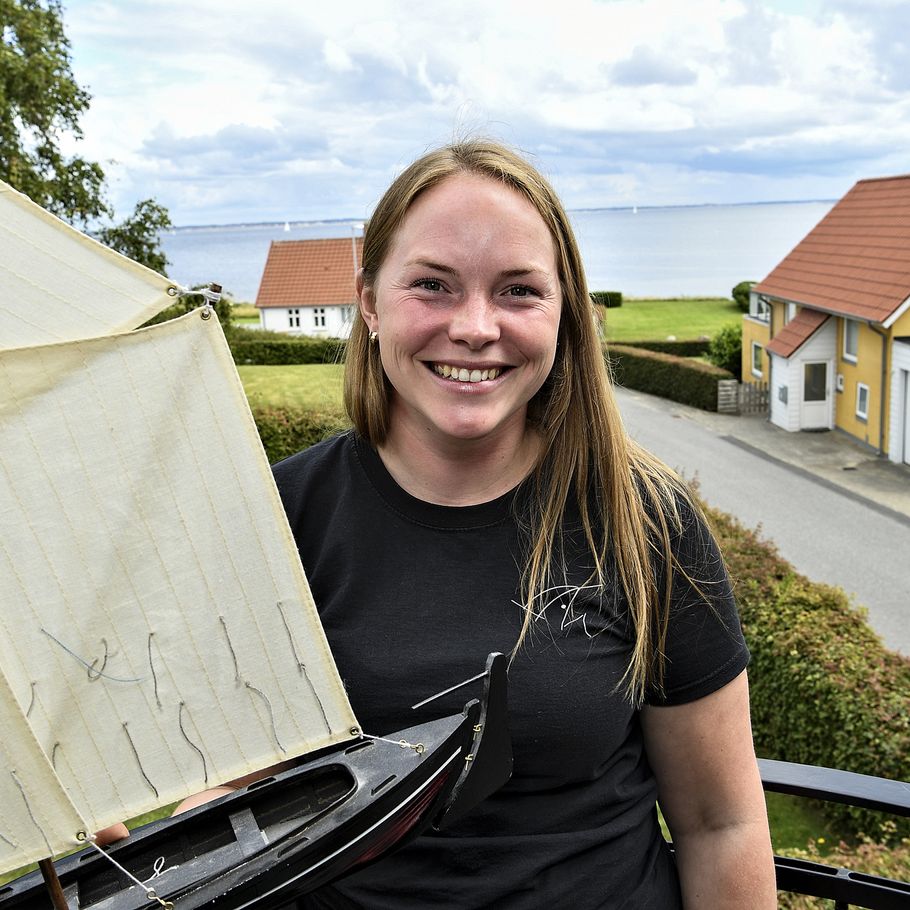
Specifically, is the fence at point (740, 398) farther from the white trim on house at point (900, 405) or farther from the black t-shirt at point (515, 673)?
the black t-shirt at point (515, 673)

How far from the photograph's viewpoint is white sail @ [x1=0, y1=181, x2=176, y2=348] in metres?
2.51

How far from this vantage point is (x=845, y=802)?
3.38 m

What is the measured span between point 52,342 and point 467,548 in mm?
1337

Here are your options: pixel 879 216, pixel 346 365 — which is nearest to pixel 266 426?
pixel 346 365

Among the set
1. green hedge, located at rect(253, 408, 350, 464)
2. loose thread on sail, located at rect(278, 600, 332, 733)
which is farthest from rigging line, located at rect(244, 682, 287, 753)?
green hedge, located at rect(253, 408, 350, 464)

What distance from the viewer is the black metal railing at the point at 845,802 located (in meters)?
3.27

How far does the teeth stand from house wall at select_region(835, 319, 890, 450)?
31.6 metres

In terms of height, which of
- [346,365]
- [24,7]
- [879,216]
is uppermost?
[24,7]

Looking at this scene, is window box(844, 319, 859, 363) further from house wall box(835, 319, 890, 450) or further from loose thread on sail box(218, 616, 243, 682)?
loose thread on sail box(218, 616, 243, 682)

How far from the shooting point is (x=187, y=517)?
2.61m

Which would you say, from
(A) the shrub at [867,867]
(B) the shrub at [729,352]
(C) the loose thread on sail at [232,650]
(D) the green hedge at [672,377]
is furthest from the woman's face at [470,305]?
(B) the shrub at [729,352]

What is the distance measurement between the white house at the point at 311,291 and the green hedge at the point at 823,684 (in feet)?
163

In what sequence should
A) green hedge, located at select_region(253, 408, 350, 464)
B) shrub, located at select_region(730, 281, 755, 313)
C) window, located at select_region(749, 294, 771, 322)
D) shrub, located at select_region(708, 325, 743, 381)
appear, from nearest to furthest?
green hedge, located at select_region(253, 408, 350, 464) < window, located at select_region(749, 294, 771, 322) < shrub, located at select_region(708, 325, 743, 381) < shrub, located at select_region(730, 281, 755, 313)

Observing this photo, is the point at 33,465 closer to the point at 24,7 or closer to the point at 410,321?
the point at 410,321
